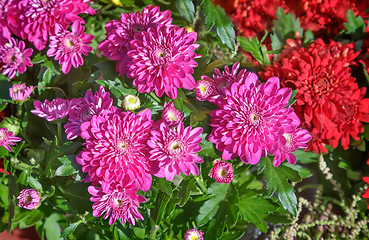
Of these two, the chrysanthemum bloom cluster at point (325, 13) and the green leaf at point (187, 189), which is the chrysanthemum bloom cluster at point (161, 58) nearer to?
the green leaf at point (187, 189)

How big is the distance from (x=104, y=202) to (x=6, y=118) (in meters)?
0.26

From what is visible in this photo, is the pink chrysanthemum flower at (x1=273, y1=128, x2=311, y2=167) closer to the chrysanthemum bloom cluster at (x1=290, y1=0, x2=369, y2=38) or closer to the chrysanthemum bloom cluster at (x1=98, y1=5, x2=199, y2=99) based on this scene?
the chrysanthemum bloom cluster at (x1=98, y1=5, x2=199, y2=99)

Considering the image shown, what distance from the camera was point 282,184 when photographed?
1.94 feet

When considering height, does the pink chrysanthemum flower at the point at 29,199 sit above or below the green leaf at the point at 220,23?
below

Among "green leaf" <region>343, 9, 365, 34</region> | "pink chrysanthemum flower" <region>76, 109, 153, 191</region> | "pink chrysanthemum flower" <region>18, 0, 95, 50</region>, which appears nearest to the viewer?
"pink chrysanthemum flower" <region>76, 109, 153, 191</region>

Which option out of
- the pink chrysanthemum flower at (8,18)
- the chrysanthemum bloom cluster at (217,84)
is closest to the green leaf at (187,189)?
the chrysanthemum bloom cluster at (217,84)

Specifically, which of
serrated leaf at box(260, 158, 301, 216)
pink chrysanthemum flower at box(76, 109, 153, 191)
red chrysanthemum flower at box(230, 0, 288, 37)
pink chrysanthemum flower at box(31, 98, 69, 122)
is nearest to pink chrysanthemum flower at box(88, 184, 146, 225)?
pink chrysanthemum flower at box(76, 109, 153, 191)

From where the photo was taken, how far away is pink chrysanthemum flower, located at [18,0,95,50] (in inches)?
22.4

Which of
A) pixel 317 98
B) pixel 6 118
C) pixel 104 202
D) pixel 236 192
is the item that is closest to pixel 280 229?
pixel 236 192

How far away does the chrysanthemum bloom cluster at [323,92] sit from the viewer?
58 cm

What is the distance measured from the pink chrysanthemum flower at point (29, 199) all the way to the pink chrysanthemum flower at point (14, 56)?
0.21 meters

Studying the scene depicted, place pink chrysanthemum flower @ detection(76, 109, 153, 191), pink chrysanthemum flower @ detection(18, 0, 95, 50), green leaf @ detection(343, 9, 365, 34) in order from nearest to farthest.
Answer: pink chrysanthemum flower @ detection(76, 109, 153, 191) → pink chrysanthemum flower @ detection(18, 0, 95, 50) → green leaf @ detection(343, 9, 365, 34)

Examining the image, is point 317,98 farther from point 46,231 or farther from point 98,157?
point 46,231

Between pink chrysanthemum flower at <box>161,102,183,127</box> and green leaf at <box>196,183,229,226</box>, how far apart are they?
169 millimetres
